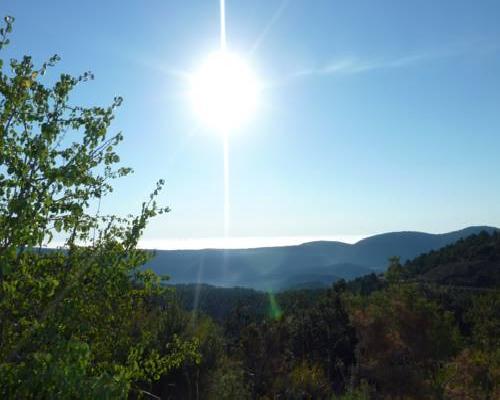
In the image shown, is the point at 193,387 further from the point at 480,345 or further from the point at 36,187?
the point at 480,345

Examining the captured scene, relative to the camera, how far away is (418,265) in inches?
3125

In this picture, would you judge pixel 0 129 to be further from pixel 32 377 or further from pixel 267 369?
pixel 267 369

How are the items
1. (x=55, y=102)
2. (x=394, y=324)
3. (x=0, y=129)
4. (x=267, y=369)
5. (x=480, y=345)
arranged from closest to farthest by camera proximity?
(x=0, y=129) → (x=55, y=102) → (x=267, y=369) → (x=394, y=324) → (x=480, y=345)

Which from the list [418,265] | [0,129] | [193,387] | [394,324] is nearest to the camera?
[0,129]

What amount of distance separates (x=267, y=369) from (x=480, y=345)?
1209cm

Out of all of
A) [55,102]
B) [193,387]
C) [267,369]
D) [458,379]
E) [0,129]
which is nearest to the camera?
[0,129]

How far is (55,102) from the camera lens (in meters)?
3.54

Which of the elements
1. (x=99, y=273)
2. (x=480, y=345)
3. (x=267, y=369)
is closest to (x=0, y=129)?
(x=99, y=273)

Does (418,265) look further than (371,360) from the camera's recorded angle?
Yes

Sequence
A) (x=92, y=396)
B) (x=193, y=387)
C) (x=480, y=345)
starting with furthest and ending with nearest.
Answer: (x=480, y=345)
(x=193, y=387)
(x=92, y=396)

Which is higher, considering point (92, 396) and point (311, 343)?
point (92, 396)

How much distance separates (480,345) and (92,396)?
2146cm

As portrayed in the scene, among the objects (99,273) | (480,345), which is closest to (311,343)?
(480,345)

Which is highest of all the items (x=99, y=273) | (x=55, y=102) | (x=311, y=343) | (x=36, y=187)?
(x=55, y=102)
